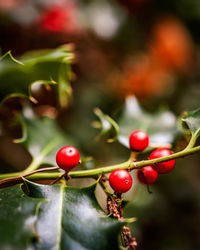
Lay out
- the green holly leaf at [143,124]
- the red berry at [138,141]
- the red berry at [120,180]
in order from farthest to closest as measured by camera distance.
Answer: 1. the green holly leaf at [143,124]
2. the red berry at [138,141]
3. the red berry at [120,180]

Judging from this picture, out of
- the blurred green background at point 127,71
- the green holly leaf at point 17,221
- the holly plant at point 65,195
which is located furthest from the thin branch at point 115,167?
the blurred green background at point 127,71

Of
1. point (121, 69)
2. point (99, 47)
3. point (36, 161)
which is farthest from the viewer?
point (121, 69)

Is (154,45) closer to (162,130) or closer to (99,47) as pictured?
(99,47)

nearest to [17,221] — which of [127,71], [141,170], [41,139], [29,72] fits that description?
[141,170]

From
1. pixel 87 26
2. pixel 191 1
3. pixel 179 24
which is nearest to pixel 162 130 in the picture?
pixel 87 26

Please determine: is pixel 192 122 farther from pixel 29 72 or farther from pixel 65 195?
pixel 29 72

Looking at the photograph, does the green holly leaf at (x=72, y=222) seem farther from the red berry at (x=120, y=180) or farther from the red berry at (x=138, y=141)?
the red berry at (x=138, y=141)
